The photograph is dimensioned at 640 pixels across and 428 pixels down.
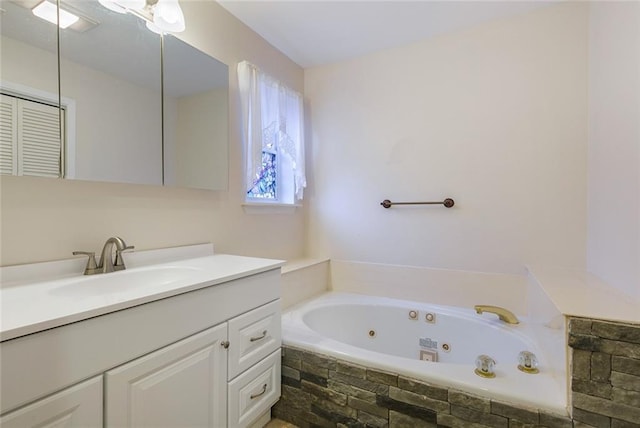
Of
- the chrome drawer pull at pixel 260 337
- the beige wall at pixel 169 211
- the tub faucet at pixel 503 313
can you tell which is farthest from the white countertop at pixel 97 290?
the tub faucet at pixel 503 313

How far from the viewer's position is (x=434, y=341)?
1.99m

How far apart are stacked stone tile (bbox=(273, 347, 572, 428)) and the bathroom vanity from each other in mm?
128

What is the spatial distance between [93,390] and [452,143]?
2.24 metres

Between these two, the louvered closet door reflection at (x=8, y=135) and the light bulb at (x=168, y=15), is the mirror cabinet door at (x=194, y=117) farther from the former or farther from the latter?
the louvered closet door reflection at (x=8, y=135)

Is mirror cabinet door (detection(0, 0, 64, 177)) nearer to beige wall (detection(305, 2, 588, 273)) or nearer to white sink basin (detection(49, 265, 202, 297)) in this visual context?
white sink basin (detection(49, 265, 202, 297))

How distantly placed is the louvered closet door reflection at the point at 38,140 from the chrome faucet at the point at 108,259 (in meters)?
0.32

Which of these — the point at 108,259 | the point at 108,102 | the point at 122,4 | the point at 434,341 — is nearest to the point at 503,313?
the point at 434,341

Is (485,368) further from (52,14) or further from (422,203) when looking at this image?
(52,14)

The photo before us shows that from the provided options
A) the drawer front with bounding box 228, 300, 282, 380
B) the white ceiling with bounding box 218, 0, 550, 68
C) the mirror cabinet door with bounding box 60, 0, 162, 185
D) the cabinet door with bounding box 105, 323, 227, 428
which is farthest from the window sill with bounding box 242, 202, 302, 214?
the white ceiling with bounding box 218, 0, 550, 68

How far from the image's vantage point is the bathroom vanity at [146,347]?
0.69m

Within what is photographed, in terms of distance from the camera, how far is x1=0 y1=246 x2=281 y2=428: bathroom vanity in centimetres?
69

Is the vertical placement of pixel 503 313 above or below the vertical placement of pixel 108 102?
below

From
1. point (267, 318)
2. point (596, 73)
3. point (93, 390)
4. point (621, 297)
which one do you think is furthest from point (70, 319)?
point (596, 73)

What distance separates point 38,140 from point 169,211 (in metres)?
0.58
